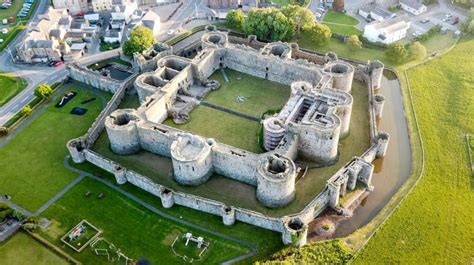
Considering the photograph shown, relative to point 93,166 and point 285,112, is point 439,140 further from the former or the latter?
point 93,166

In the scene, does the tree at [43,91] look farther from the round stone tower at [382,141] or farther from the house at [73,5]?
the round stone tower at [382,141]

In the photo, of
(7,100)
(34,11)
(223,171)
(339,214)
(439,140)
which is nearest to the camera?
(339,214)

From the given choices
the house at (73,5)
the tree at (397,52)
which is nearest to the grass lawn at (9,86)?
the house at (73,5)

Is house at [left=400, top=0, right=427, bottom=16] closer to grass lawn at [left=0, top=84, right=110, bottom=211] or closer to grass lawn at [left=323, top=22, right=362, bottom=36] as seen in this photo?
grass lawn at [left=323, top=22, right=362, bottom=36]

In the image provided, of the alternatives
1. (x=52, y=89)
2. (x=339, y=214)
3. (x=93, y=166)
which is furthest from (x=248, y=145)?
(x=52, y=89)

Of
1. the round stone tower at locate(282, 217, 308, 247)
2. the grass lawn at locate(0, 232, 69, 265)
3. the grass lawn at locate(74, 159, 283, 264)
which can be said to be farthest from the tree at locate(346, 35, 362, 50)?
the grass lawn at locate(0, 232, 69, 265)

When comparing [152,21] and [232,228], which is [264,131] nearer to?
[232,228]
